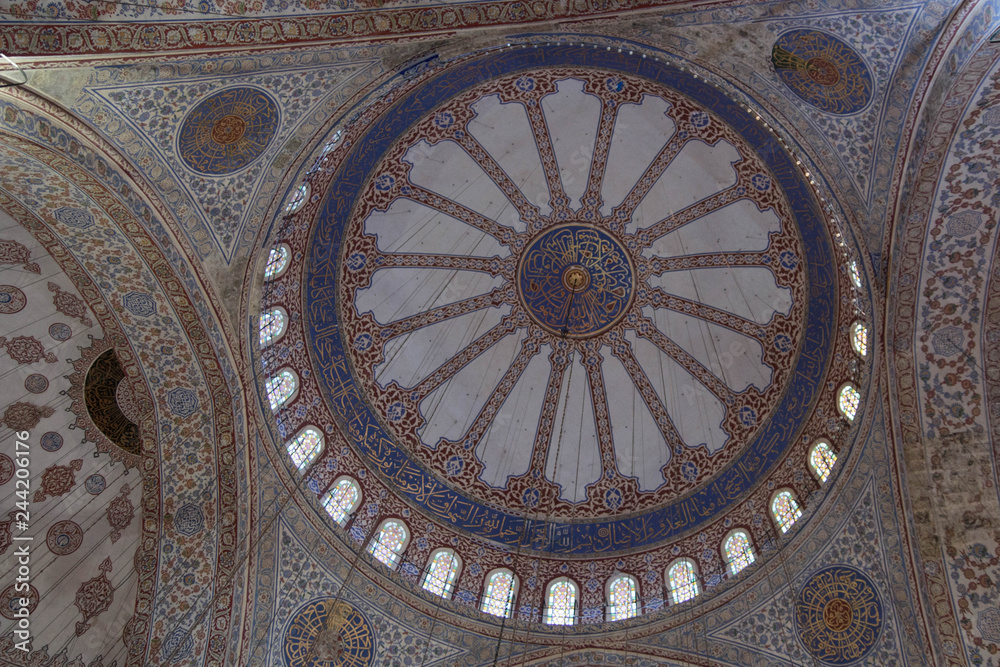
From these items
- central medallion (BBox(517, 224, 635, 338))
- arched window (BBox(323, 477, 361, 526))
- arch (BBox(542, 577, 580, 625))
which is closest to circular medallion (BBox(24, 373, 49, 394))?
arched window (BBox(323, 477, 361, 526))

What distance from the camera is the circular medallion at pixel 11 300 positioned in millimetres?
7602

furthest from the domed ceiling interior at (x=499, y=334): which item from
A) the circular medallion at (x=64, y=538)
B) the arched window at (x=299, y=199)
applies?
the arched window at (x=299, y=199)

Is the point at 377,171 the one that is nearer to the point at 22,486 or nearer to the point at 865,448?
the point at 22,486

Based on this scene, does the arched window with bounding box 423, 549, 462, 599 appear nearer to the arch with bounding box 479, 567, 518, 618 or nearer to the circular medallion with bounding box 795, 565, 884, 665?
the arch with bounding box 479, 567, 518, 618

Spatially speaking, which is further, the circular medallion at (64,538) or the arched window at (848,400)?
the arched window at (848,400)

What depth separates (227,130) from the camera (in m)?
7.25

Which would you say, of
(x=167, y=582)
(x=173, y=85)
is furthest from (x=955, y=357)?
(x=167, y=582)

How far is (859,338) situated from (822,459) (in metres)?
1.50

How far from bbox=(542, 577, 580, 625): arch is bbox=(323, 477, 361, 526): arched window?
2.72m

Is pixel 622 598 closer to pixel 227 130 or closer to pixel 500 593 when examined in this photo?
pixel 500 593

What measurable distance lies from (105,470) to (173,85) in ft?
13.8

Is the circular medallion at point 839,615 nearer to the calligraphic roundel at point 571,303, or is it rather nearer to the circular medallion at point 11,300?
the calligraphic roundel at point 571,303

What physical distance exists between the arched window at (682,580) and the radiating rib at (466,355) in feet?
13.0

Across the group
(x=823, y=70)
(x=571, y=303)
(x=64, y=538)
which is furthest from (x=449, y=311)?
(x=823, y=70)
